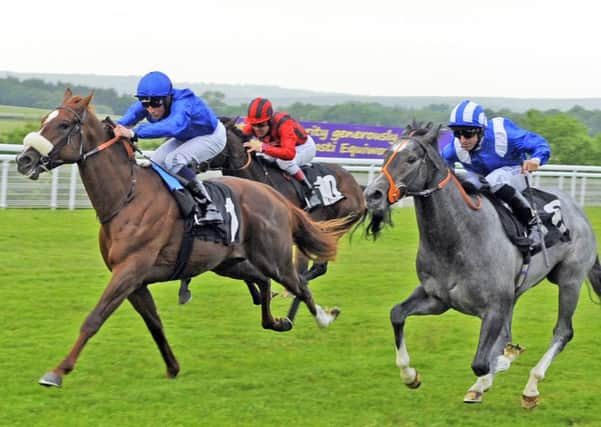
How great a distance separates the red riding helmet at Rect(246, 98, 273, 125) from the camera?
8797mm

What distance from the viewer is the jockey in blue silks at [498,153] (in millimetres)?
6078

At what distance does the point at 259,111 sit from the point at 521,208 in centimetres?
316

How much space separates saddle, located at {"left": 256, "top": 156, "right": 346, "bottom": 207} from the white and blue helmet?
323 centimetres

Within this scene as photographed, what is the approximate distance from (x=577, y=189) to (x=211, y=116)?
14.2 m

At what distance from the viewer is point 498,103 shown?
65.6 meters

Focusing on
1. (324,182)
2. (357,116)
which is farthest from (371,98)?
(324,182)

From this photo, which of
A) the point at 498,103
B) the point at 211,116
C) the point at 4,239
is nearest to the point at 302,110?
the point at 4,239

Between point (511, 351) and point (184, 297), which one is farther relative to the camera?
point (184, 297)

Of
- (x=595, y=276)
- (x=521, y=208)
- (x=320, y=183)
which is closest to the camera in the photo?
(x=521, y=208)

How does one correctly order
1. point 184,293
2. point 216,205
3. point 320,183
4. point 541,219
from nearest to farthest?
point 541,219
point 216,205
point 184,293
point 320,183

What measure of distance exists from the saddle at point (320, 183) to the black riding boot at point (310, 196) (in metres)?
0.03

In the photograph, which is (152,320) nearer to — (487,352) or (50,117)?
(50,117)

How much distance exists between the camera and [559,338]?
6273 millimetres

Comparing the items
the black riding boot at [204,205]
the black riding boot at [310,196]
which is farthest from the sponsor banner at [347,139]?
the black riding boot at [204,205]
